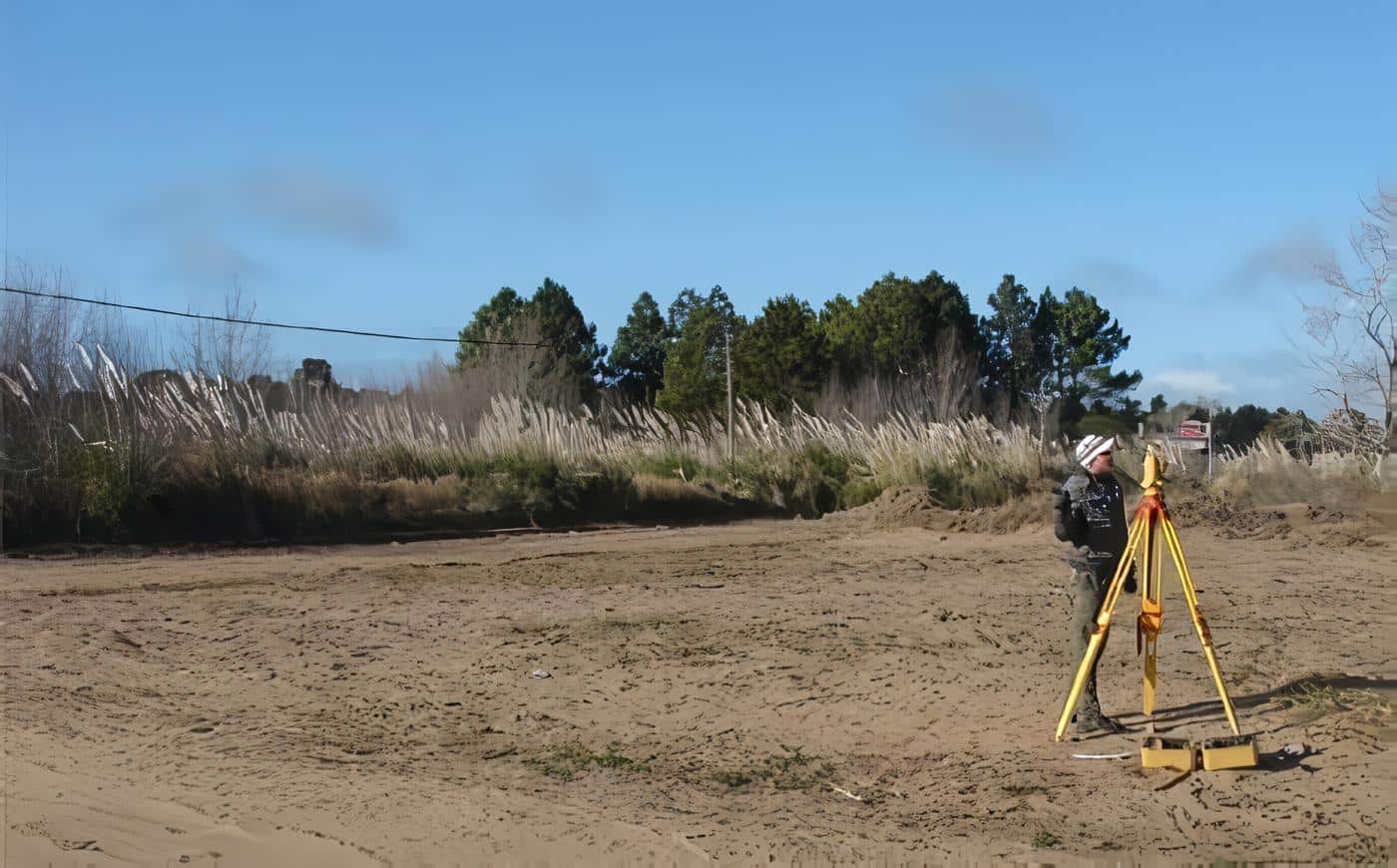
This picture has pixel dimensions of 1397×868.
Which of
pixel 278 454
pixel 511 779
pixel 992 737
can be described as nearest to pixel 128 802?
pixel 511 779

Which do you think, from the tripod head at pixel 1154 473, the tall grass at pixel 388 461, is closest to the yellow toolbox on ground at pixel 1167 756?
the tripod head at pixel 1154 473

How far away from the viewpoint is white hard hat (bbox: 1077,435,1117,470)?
8.27 meters

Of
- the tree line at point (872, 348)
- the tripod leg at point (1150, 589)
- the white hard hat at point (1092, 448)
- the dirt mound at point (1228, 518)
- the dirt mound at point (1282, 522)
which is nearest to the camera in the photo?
the tripod leg at point (1150, 589)

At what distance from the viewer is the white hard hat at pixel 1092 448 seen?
827 centimetres

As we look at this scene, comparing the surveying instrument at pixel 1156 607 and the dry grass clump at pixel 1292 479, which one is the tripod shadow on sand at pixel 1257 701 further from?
the dry grass clump at pixel 1292 479

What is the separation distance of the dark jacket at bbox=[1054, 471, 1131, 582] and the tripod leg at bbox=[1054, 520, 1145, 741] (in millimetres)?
105

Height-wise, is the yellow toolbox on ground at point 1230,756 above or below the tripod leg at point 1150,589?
below

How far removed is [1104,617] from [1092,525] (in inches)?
Answer: 27.4

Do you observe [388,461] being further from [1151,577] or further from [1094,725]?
[1151,577]

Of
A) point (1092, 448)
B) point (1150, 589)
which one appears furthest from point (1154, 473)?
point (1150, 589)

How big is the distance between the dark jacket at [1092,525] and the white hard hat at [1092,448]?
14cm

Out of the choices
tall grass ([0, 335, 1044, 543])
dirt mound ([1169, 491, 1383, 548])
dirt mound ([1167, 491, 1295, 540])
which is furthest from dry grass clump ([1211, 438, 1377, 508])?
tall grass ([0, 335, 1044, 543])

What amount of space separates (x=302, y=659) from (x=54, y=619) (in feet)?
10.7

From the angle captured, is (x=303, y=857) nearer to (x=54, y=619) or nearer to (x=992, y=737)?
(x=992, y=737)
